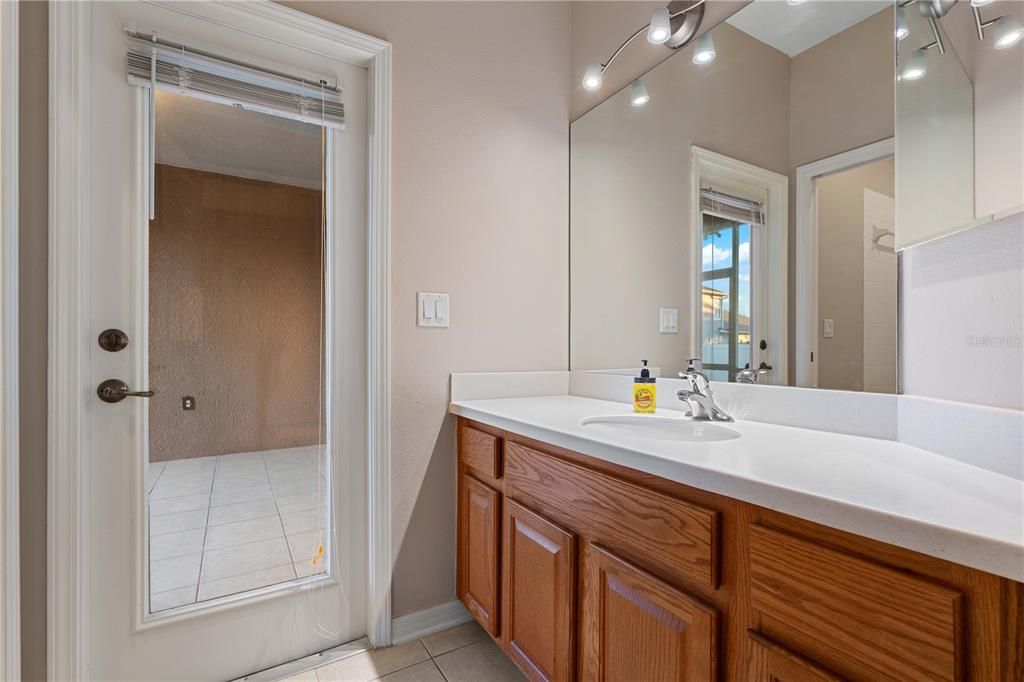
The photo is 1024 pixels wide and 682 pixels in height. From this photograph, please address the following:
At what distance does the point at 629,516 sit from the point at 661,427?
1.62 feet

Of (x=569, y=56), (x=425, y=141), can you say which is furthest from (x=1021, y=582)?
(x=569, y=56)

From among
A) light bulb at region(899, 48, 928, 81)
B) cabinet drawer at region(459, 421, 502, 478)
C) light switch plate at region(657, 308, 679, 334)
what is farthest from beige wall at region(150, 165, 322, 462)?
light bulb at region(899, 48, 928, 81)

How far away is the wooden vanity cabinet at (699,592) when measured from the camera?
0.52 meters

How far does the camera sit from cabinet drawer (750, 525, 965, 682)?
52 centimetres

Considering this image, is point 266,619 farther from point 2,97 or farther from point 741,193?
point 741,193

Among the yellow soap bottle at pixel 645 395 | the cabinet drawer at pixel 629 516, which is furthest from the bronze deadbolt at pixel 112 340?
the yellow soap bottle at pixel 645 395

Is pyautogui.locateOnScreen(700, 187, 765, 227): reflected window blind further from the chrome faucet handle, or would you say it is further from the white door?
the white door

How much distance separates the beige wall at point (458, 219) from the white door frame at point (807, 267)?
3.09 feet

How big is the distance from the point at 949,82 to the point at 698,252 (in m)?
0.72

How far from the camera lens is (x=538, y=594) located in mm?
1213

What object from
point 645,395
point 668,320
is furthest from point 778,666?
point 668,320

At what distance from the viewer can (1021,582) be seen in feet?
1.55

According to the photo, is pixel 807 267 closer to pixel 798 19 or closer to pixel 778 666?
pixel 798 19
